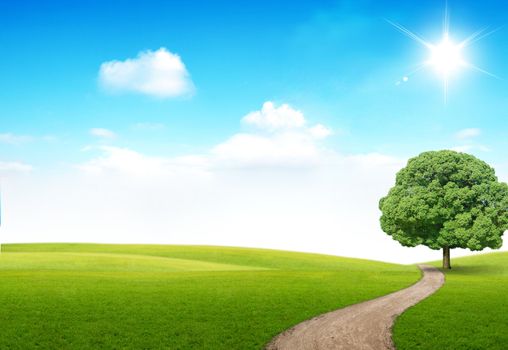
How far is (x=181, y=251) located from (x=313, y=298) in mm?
56491

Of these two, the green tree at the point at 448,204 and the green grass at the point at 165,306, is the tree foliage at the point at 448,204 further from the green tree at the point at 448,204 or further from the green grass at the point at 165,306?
the green grass at the point at 165,306

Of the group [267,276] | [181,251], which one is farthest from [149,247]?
[267,276]

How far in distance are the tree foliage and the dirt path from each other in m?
24.6

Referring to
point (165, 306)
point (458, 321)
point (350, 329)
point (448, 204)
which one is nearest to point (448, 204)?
point (448, 204)

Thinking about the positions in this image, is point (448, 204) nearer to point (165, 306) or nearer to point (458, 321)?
point (458, 321)

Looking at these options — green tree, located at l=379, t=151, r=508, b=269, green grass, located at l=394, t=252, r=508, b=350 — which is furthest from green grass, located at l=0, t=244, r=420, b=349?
green tree, located at l=379, t=151, r=508, b=269

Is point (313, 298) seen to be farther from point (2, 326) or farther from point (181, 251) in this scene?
point (181, 251)

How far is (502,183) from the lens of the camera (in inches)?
2247

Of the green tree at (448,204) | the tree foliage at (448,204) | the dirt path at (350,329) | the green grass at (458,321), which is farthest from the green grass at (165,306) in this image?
the tree foliage at (448,204)

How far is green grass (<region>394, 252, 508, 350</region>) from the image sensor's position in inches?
899

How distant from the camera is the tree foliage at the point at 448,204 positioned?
55219mm

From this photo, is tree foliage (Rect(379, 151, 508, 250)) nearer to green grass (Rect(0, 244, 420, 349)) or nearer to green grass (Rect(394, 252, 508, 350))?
green grass (Rect(0, 244, 420, 349))

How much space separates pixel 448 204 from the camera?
56.4 meters

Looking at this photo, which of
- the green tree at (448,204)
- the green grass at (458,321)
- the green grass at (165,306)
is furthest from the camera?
the green tree at (448,204)
